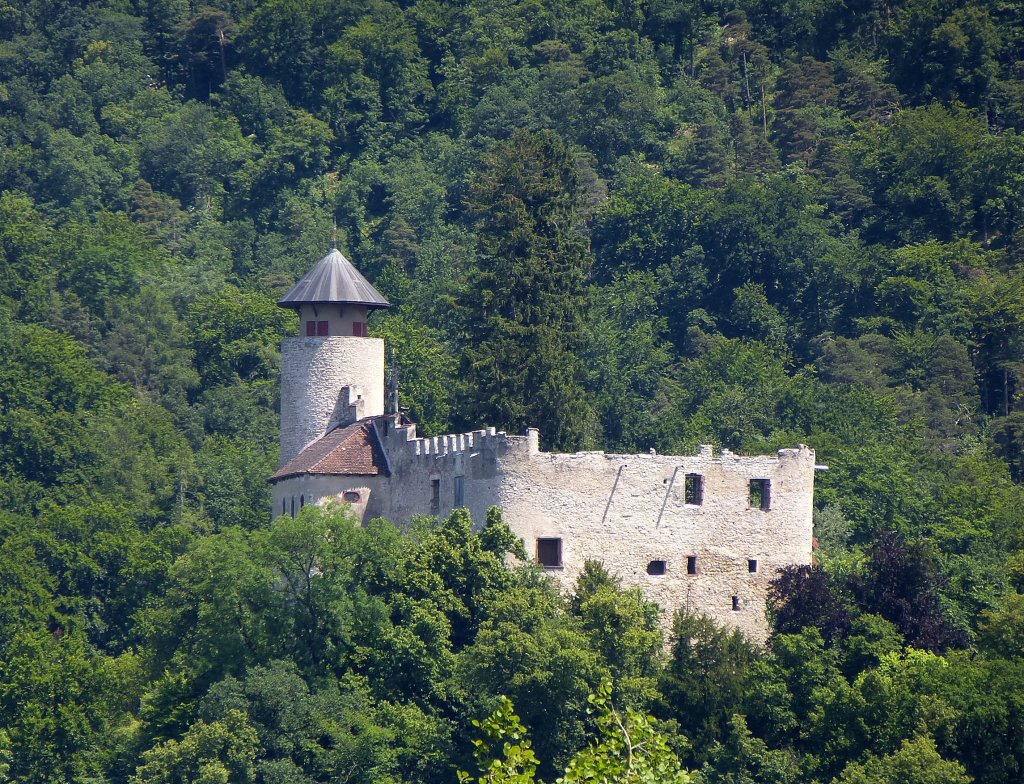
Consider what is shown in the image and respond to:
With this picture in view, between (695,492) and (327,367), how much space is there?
11.1 m

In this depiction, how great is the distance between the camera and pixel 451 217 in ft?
335

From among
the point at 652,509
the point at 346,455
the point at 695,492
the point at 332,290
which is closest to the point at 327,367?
the point at 332,290

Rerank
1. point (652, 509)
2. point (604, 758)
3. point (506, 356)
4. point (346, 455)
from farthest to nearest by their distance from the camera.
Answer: point (506, 356) < point (346, 455) < point (652, 509) < point (604, 758)

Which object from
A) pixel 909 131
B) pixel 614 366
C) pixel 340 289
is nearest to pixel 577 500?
pixel 340 289

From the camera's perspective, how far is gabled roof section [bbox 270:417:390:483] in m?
56.9

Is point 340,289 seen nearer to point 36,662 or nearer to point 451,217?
point 36,662

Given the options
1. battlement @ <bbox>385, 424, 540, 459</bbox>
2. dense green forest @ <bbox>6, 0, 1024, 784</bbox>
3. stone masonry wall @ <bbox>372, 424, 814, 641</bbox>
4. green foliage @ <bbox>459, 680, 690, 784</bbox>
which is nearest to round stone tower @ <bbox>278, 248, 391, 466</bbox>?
battlement @ <bbox>385, 424, 540, 459</bbox>

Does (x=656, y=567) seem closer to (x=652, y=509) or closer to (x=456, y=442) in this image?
(x=652, y=509)

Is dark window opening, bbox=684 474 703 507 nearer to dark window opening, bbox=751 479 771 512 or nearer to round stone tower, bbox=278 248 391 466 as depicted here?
dark window opening, bbox=751 479 771 512

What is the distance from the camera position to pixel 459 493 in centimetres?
A: 5403

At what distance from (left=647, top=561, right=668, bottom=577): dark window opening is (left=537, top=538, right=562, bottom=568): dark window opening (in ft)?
6.75

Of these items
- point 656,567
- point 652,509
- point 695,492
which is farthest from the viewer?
point 695,492

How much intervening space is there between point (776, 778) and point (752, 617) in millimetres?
4854

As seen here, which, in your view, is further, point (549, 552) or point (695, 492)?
point (695, 492)
